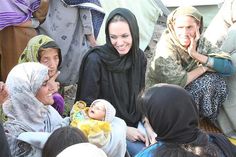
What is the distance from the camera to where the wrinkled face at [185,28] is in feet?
11.3

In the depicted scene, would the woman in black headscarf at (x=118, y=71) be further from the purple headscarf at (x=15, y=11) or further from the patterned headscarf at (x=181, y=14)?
the purple headscarf at (x=15, y=11)

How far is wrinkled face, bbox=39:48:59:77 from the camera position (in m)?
3.01

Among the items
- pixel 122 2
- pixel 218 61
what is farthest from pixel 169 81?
pixel 122 2

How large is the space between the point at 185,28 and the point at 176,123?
1700 mm

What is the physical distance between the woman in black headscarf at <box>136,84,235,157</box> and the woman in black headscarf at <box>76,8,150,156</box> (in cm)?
115

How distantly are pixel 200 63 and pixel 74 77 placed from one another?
1124 mm

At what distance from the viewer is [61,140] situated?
2.10m

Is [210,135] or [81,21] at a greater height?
[81,21]

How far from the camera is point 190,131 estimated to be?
6.25 ft

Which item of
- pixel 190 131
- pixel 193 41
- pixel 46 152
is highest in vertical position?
pixel 193 41

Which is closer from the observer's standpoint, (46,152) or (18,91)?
(46,152)

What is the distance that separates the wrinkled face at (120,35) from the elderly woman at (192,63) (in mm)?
460

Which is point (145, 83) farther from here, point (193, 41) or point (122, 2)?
point (122, 2)

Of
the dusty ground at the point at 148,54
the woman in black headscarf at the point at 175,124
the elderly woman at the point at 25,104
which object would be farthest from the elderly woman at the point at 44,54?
the woman in black headscarf at the point at 175,124
